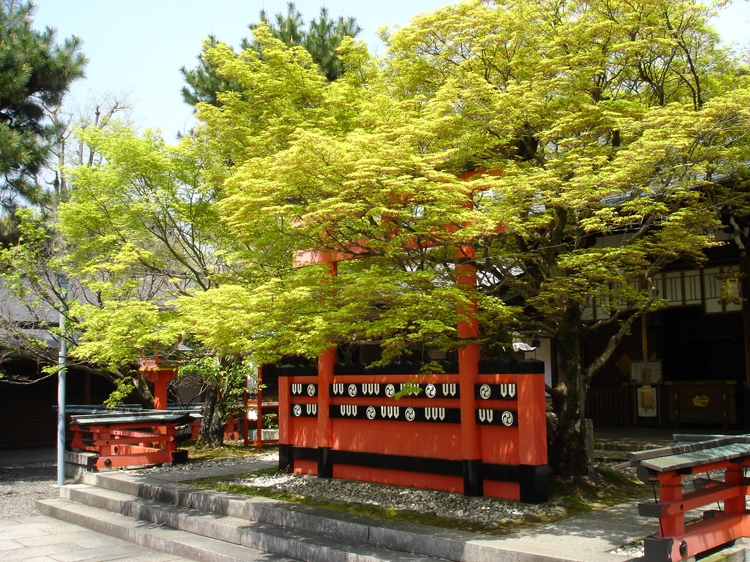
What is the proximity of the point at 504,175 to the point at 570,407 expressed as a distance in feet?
12.0

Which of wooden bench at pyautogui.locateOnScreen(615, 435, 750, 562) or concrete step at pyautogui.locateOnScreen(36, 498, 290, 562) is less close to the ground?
wooden bench at pyautogui.locateOnScreen(615, 435, 750, 562)

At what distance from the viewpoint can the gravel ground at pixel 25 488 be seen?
13.0 m

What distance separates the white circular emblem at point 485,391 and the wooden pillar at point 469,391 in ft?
0.41

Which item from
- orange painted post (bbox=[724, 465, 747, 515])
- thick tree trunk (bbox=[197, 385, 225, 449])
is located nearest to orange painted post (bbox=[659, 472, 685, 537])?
orange painted post (bbox=[724, 465, 747, 515])

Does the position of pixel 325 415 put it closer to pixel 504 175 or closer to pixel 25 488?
pixel 504 175

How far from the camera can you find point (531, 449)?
897cm

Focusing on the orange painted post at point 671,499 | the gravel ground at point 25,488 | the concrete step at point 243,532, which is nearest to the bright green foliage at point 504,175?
the concrete step at point 243,532

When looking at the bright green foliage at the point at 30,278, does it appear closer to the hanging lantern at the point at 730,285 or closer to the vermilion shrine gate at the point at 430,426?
the vermilion shrine gate at the point at 430,426

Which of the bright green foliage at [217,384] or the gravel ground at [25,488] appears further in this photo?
the bright green foliage at [217,384]

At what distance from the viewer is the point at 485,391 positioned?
966 cm

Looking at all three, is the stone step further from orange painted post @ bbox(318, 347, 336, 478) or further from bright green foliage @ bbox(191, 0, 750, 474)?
bright green foliage @ bbox(191, 0, 750, 474)

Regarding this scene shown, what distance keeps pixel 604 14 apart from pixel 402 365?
5.91 m

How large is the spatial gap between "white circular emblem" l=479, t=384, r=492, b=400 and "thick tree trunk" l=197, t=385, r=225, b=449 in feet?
29.2

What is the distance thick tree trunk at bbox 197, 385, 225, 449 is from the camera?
1689 centimetres
